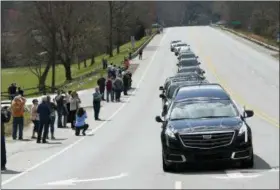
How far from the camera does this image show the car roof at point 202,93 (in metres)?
12.5

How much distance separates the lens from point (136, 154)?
14898mm

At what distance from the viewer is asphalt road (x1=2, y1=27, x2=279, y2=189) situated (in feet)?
33.8

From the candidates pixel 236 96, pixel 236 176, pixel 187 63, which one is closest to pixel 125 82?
pixel 187 63

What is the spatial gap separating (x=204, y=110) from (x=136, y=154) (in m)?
3.54

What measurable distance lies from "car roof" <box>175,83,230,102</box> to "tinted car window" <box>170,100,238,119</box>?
0.24 metres

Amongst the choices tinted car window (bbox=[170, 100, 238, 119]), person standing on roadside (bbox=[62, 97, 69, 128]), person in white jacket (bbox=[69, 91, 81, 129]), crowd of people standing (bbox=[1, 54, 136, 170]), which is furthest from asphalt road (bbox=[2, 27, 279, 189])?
person standing on roadside (bbox=[62, 97, 69, 128])

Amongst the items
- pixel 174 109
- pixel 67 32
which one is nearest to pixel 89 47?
pixel 67 32

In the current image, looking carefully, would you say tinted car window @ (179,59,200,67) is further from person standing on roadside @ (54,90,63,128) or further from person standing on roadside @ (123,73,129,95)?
person standing on roadside @ (54,90,63,128)

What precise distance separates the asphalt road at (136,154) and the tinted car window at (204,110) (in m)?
1.09

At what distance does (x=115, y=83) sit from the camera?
34.3 metres

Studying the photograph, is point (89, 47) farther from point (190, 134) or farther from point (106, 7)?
point (190, 134)

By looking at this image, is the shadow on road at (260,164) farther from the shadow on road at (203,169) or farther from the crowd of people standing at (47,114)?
the crowd of people standing at (47,114)

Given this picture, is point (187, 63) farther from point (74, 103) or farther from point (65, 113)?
point (74, 103)

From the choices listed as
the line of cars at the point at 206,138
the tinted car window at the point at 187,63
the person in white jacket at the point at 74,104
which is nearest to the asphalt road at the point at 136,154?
the line of cars at the point at 206,138
